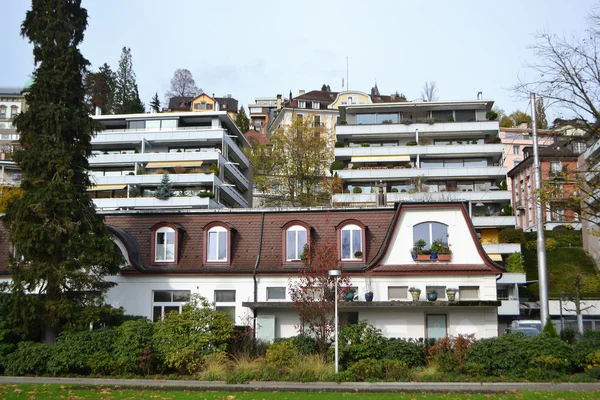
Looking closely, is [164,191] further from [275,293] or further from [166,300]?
[275,293]

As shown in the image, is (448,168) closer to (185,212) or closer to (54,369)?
(185,212)

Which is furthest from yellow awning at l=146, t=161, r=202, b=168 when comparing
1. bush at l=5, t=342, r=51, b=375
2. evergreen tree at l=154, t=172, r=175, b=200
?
bush at l=5, t=342, r=51, b=375

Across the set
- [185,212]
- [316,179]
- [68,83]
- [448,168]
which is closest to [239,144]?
[316,179]

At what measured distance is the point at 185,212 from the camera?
1328 inches

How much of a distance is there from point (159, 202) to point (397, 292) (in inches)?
1723

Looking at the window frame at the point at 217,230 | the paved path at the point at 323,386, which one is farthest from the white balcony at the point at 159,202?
the paved path at the point at 323,386

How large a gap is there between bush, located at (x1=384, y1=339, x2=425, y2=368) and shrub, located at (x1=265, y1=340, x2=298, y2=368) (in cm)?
367

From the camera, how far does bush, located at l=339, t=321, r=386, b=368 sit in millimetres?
25047

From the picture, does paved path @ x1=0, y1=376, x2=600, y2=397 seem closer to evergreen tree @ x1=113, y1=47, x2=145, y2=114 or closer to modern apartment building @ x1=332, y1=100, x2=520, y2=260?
modern apartment building @ x1=332, y1=100, x2=520, y2=260

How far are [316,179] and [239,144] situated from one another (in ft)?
79.4

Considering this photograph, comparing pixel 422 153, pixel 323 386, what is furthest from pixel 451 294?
pixel 422 153

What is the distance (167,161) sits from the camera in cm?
7250

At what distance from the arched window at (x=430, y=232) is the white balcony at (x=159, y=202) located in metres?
38.6

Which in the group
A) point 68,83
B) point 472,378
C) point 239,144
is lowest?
point 472,378
